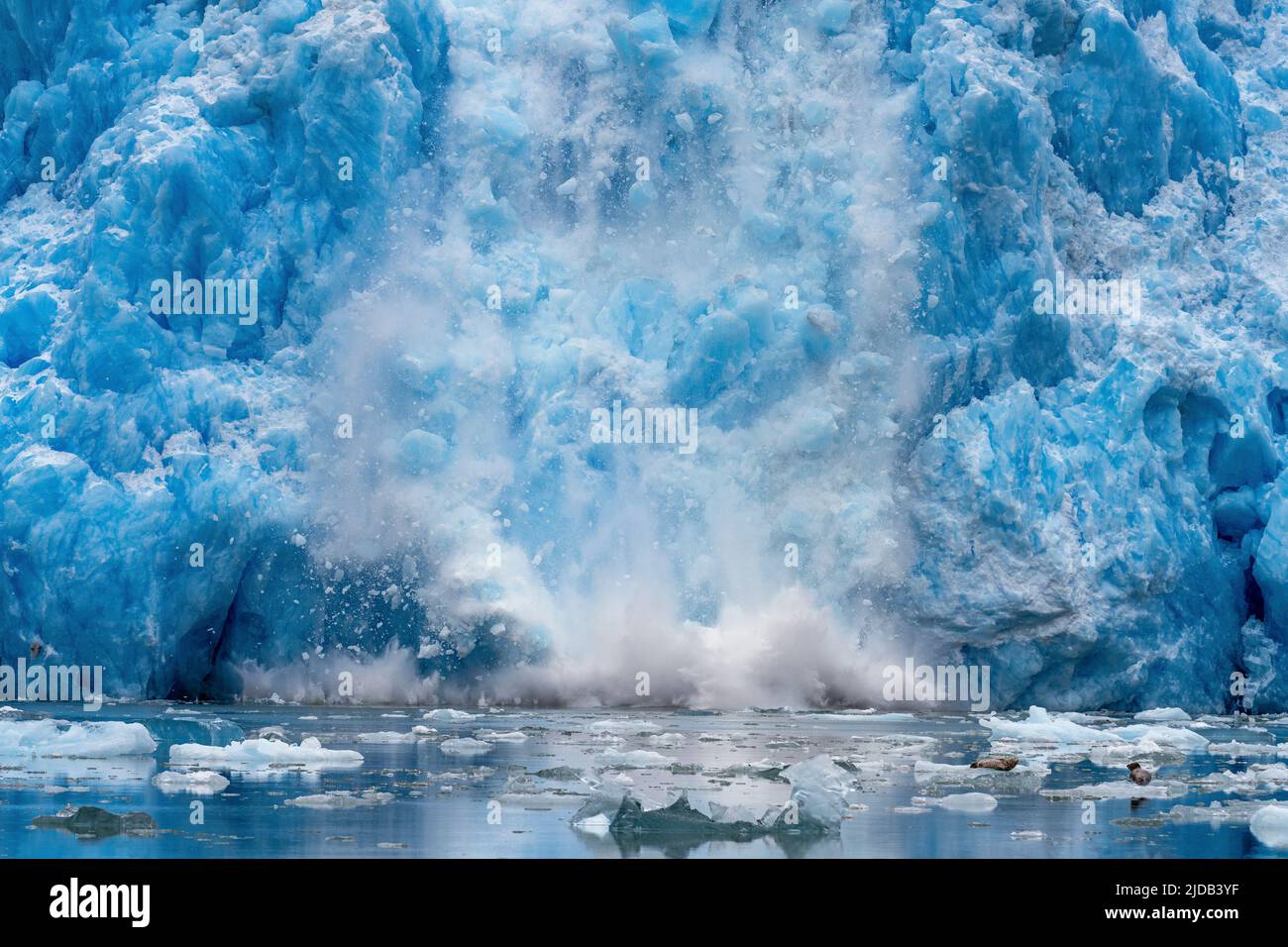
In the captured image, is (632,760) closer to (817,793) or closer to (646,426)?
(817,793)

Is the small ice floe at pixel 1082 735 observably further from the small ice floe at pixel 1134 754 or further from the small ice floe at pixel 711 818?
the small ice floe at pixel 711 818

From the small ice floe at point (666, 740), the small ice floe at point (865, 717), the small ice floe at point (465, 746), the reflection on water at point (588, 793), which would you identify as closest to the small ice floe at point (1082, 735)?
the reflection on water at point (588, 793)

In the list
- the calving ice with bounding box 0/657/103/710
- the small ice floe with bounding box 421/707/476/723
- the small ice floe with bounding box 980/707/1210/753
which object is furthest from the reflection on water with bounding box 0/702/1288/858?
the calving ice with bounding box 0/657/103/710

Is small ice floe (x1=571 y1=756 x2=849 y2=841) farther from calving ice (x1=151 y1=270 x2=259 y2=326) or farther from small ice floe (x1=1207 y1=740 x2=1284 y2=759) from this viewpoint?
calving ice (x1=151 y1=270 x2=259 y2=326)

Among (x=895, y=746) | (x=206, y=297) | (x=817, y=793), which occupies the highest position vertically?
(x=206, y=297)

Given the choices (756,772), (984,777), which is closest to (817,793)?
(756,772)

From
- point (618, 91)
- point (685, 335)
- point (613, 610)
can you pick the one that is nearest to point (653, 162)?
point (618, 91)

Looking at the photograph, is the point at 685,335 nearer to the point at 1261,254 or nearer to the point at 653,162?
the point at 653,162
